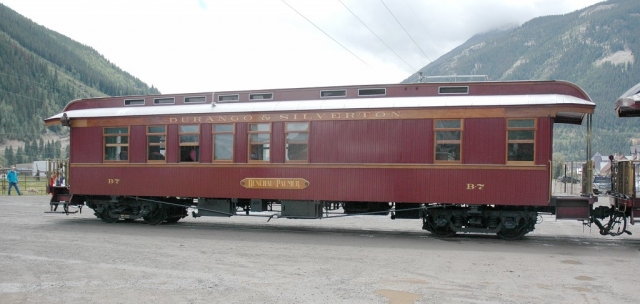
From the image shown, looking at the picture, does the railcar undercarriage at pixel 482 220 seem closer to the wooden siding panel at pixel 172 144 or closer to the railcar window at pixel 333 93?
the railcar window at pixel 333 93

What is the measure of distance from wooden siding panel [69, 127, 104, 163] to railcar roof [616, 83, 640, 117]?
14.6 meters

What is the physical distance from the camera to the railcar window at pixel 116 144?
1694cm

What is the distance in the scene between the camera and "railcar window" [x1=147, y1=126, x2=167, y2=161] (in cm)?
1644

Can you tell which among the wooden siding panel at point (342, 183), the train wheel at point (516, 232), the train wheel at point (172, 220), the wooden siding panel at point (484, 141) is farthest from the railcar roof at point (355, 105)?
the train wheel at point (172, 220)

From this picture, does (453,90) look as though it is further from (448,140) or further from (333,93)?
(333,93)

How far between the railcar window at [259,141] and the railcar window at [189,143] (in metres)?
1.68

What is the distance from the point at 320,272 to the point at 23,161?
480ft

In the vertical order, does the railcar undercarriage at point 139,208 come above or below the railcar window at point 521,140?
below

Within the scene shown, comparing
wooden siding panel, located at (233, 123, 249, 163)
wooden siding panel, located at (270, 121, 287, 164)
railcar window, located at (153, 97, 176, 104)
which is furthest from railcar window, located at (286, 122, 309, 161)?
railcar window, located at (153, 97, 176, 104)

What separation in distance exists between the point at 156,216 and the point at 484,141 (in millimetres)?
9902

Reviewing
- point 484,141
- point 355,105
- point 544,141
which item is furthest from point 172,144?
point 544,141

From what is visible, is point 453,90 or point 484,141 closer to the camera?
point 484,141

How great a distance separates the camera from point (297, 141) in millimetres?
15023

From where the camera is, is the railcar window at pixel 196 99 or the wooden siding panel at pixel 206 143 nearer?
the wooden siding panel at pixel 206 143
